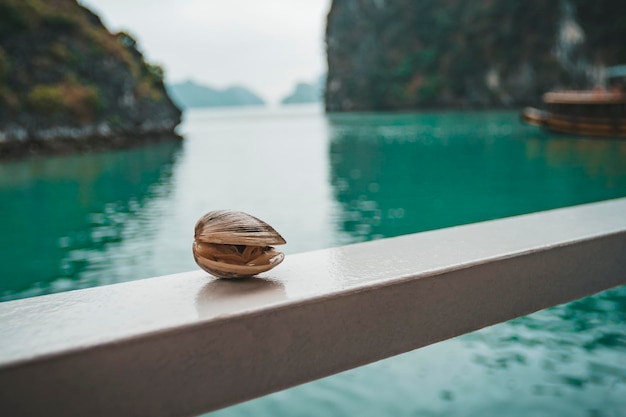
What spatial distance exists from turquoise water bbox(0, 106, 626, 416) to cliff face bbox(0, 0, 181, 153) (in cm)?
355

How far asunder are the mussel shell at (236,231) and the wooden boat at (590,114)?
22857 mm

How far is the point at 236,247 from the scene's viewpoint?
6.42 feet

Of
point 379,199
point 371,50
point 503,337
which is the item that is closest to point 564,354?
point 503,337

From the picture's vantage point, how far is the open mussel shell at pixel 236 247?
1.91 metres

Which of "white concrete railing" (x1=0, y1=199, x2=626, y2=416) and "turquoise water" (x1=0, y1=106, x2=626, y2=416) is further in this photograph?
"turquoise water" (x1=0, y1=106, x2=626, y2=416)

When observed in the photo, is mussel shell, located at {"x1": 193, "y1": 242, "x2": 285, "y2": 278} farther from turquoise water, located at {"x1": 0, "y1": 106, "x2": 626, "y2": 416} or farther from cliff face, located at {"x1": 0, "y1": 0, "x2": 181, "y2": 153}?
cliff face, located at {"x1": 0, "y1": 0, "x2": 181, "y2": 153}

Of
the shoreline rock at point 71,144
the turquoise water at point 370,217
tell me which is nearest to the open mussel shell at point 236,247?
the turquoise water at point 370,217

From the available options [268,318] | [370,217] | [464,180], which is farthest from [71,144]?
[268,318]

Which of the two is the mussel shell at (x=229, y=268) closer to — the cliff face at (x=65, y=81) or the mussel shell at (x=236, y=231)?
the mussel shell at (x=236, y=231)

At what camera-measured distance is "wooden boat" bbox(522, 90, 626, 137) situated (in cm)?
2147

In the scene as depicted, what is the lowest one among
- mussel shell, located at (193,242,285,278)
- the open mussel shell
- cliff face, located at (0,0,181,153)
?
mussel shell, located at (193,242,285,278)

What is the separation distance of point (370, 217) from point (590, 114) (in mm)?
17998

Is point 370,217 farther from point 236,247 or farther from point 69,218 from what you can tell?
point 236,247

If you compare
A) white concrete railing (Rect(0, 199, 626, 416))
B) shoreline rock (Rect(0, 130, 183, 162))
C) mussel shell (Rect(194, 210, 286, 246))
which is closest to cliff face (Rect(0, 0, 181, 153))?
shoreline rock (Rect(0, 130, 183, 162))
